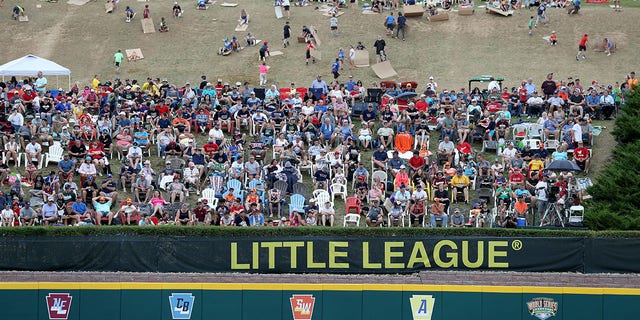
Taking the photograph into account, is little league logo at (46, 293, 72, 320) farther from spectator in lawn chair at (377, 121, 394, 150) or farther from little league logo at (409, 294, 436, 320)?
spectator in lawn chair at (377, 121, 394, 150)

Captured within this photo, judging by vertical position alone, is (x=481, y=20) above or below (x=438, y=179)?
above

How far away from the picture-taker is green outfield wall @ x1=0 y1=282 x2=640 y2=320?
30.7 meters

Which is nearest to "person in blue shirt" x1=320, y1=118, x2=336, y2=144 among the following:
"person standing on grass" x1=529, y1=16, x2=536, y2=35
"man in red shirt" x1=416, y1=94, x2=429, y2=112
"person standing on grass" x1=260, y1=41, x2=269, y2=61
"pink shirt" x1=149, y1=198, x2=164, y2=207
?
"man in red shirt" x1=416, y1=94, x2=429, y2=112

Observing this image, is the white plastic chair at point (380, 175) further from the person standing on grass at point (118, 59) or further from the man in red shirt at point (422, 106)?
the person standing on grass at point (118, 59)

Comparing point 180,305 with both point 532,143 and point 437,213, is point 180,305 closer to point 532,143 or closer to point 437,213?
point 437,213

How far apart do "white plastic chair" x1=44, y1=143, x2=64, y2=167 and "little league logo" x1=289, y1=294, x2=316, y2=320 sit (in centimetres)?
1212

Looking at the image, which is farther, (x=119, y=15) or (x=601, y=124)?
(x=119, y=15)

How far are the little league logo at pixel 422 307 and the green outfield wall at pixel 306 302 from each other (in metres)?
0.02

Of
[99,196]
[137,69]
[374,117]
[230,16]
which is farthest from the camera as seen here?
[230,16]

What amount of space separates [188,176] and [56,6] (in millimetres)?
24690

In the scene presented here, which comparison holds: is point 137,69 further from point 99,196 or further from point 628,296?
point 628,296

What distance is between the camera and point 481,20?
186 ft

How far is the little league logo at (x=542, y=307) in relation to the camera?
30609mm

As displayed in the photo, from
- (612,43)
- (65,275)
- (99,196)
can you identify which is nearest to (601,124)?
(612,43)
